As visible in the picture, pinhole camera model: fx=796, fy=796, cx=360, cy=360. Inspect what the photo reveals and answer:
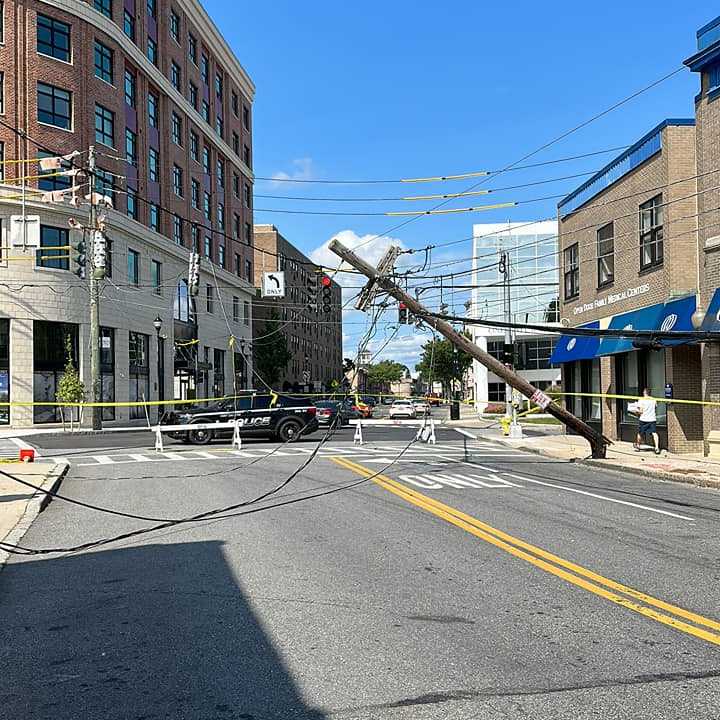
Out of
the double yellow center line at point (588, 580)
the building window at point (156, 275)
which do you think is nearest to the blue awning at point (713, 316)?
the double yellow center line at point (588, 580)

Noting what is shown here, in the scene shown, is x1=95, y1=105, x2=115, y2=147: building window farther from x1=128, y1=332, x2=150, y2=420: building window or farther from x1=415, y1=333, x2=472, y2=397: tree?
x1=415, y1=333, x2=472, y2=397: tree

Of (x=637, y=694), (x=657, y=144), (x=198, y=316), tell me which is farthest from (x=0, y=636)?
(x=198, y=316)

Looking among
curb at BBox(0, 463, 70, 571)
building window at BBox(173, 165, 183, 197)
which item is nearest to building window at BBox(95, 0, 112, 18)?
building window at BBox(173, 165, 183, 197)

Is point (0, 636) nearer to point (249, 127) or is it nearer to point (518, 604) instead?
point (518, 604)

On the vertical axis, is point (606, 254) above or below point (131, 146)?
below

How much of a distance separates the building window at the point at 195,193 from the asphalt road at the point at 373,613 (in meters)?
46.5

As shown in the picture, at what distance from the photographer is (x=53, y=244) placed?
41.0m

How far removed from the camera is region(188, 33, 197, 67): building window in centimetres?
5622

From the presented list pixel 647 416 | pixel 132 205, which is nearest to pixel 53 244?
pixel 132 205

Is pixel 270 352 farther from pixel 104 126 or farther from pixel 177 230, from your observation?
Result: pixel 104 126

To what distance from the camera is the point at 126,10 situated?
4691 centimetres

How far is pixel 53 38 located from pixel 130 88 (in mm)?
7035

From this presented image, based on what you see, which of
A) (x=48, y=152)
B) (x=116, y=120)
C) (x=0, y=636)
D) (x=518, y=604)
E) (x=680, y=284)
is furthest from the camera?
(x=116, y=120)

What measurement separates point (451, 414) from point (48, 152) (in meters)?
30.1
